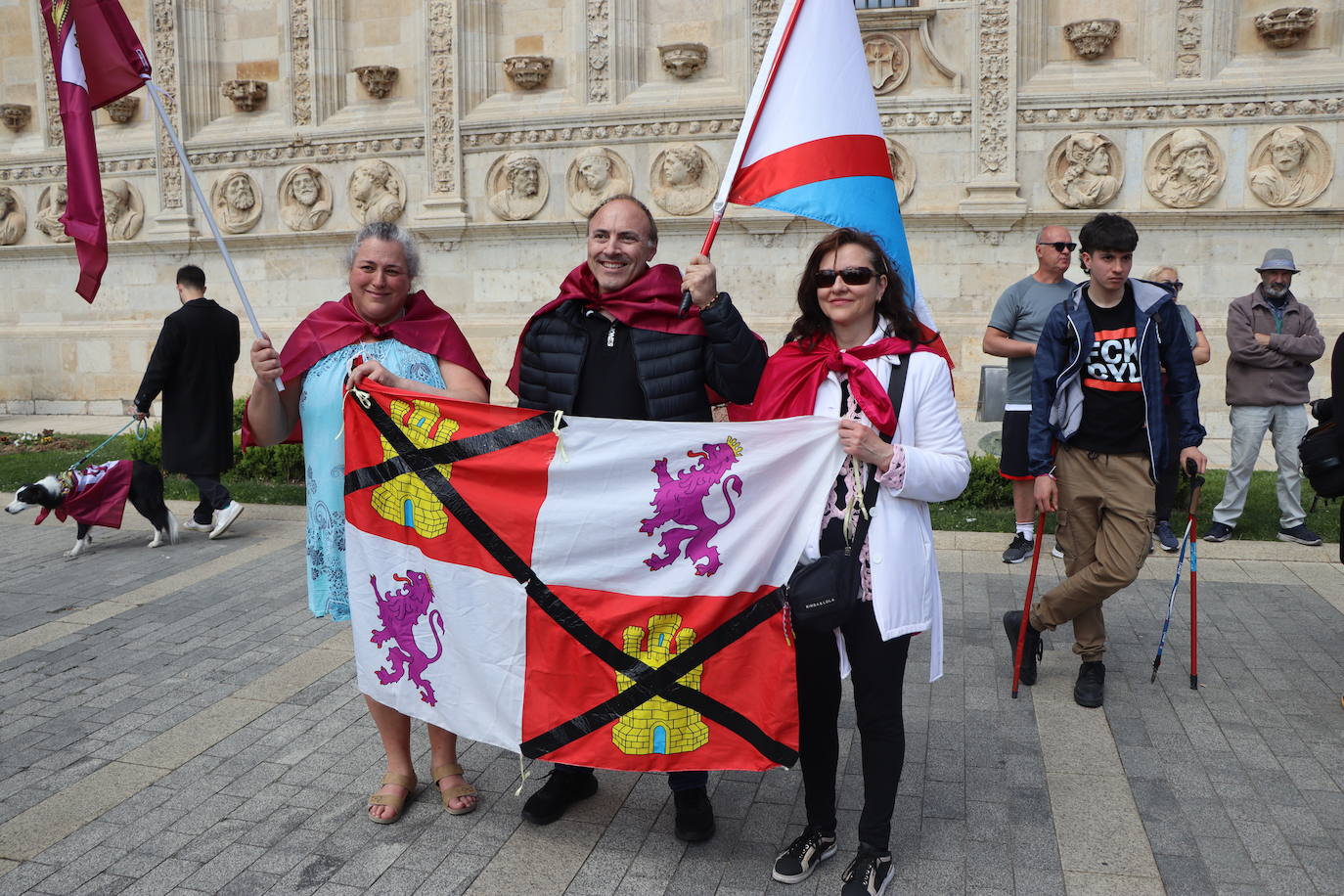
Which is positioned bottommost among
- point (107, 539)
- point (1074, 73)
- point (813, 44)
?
point (107, 539)

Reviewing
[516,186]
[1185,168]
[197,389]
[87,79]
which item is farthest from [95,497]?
[1185,168]

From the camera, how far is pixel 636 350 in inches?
154

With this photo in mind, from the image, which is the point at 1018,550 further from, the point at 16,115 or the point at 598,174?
the point at 16,115

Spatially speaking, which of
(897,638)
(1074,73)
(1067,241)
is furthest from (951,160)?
(897,638)

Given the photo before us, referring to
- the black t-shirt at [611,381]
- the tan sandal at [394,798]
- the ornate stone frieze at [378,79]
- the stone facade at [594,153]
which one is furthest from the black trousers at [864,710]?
the ornate stone frieze at [378,79]

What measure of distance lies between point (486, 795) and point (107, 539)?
20.7 feet

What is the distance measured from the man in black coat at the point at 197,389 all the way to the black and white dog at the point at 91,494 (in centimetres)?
34

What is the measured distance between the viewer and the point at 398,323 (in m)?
4.18

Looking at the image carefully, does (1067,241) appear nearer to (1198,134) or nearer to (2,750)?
(2,750)

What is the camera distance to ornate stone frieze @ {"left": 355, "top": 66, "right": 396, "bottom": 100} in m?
15.6

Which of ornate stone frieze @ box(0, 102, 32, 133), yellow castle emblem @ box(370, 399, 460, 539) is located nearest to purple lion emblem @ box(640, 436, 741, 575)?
yellow castle emblem @ box(370, 399, 460, 539)

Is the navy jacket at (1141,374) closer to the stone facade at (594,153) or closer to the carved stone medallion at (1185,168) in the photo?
the stone facade at (594,153)

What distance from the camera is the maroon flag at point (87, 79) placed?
4074 mm

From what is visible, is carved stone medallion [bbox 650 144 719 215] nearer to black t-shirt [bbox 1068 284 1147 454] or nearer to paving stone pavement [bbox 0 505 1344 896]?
paving stone pavement [bbox 0 505 1344 896]
